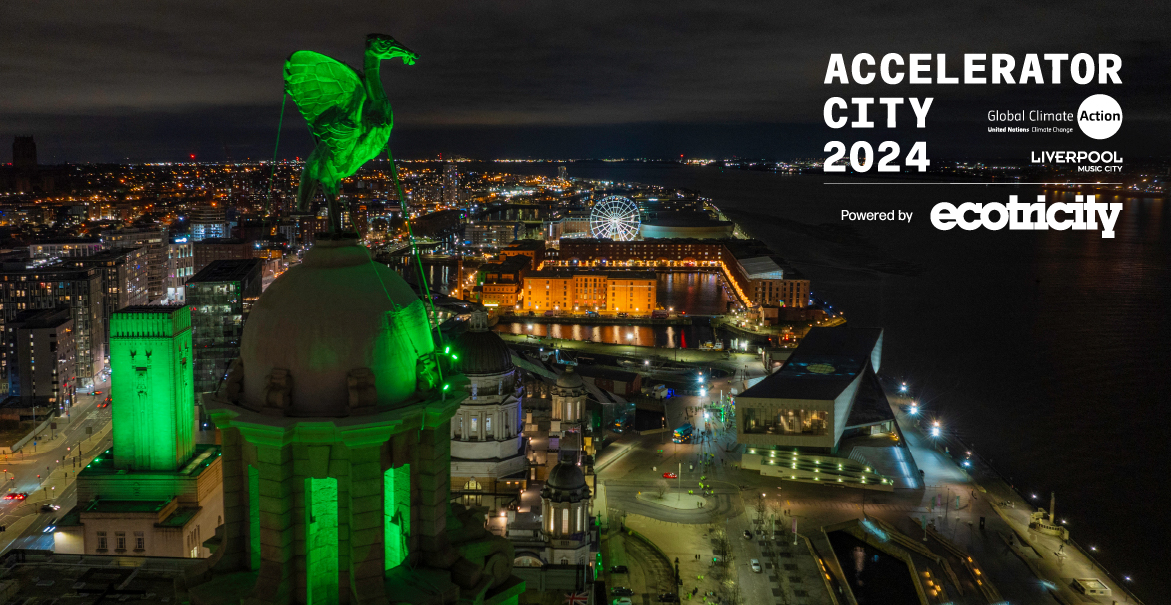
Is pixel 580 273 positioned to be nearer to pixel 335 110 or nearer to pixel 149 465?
pixel 149 465

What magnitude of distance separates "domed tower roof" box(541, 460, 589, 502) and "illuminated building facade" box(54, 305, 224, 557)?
24.6 ft

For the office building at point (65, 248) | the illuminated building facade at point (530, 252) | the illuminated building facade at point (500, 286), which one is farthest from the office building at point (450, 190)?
the office building at point (65, 248)

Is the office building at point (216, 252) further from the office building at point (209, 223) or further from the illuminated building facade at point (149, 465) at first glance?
the illuminated building facade at point (149, 465)

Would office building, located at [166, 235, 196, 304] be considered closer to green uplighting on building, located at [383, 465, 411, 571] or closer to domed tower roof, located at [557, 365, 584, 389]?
domed tower roof, located at [557, 365, 584, 389]

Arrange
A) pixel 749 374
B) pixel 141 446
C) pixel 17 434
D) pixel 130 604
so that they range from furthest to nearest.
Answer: pixel 749 374, pixel 17 434, pixel 141 446, pixel 130 604

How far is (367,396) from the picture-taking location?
4.00 meters

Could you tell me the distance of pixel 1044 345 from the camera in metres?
42.2

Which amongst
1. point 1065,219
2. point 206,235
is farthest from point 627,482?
point 1065,219

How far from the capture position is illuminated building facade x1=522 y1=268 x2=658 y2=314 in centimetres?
5456

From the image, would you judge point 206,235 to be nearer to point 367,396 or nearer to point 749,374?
point 749,374

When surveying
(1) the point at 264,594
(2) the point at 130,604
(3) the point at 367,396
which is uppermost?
(3) the point at 367,396

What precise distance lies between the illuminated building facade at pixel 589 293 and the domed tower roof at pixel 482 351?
3173 cm

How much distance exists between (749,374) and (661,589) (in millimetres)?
20418

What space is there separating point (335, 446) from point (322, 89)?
1.67 m
